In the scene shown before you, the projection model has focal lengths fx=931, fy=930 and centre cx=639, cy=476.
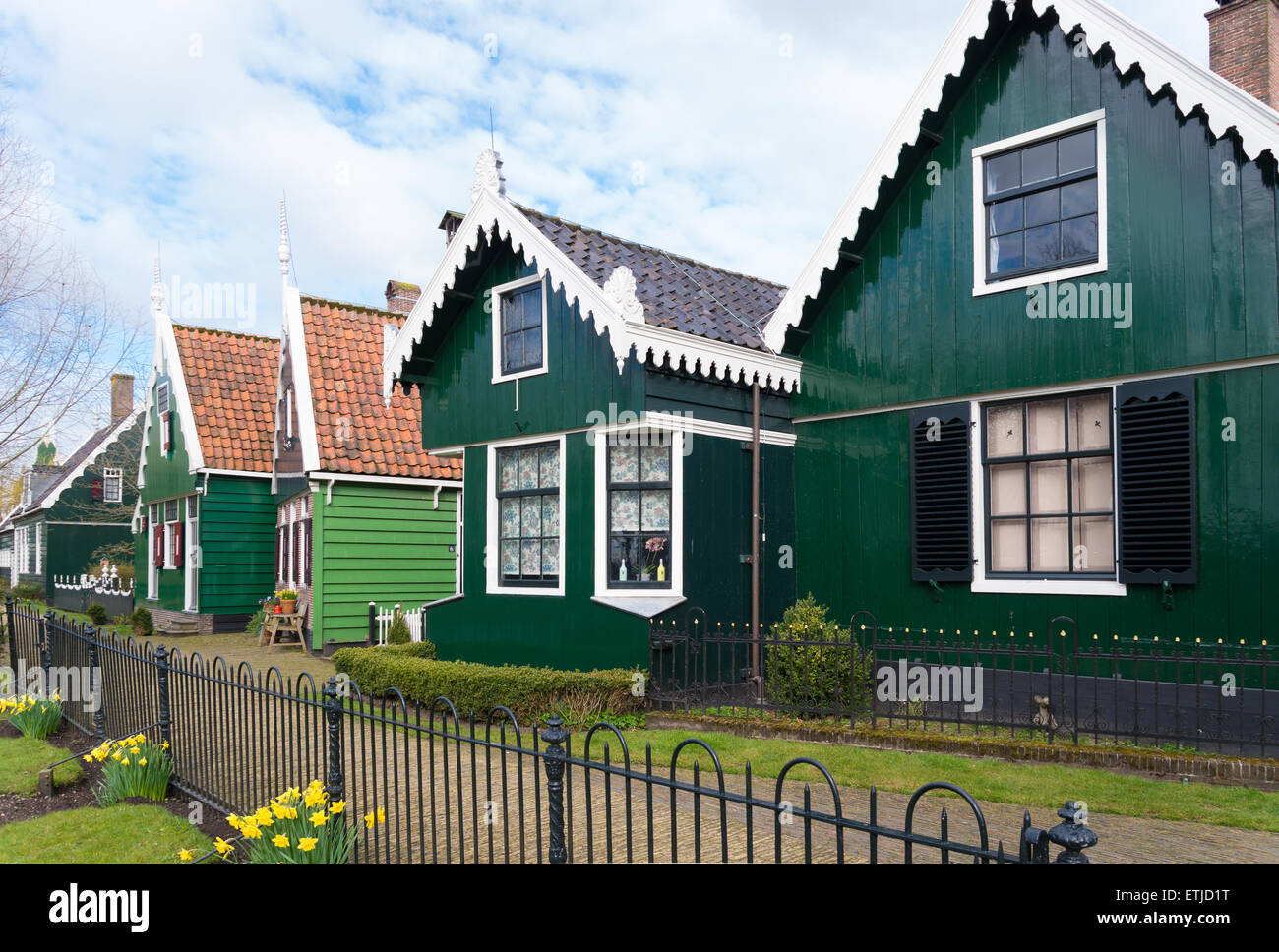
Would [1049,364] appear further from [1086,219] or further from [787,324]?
[787,324]

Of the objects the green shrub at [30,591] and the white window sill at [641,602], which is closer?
the white window sill at [641,602]

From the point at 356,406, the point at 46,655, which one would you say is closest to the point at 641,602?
the point at 46,655

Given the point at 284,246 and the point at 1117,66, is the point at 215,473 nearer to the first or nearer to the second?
the point at 284,246

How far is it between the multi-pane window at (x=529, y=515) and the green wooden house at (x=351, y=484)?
4.46 meters

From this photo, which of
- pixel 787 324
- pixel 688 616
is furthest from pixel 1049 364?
pixel 688 616

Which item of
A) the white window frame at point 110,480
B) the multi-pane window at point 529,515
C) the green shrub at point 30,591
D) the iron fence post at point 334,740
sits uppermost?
the white window frame at point 110,480

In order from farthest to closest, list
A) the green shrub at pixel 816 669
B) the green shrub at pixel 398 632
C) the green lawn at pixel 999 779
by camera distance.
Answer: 1. the green shrub at pixel 398 632
2. the green shrub at pixel 816 669
3. the green lawn at pixel 999 779

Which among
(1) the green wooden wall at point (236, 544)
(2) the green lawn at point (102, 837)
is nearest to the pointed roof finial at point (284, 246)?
(1) the green wooden wall at point (236, 544)

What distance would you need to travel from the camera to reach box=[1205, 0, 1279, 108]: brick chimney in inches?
410

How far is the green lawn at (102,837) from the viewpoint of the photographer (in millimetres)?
6500

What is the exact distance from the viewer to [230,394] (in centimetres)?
2186

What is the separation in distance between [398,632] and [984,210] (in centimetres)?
1152

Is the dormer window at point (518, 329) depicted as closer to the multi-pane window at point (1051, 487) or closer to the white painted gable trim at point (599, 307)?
the white painted gable trim at point (599, 307)

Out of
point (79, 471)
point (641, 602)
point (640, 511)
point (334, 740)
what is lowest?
point (334, 740)
